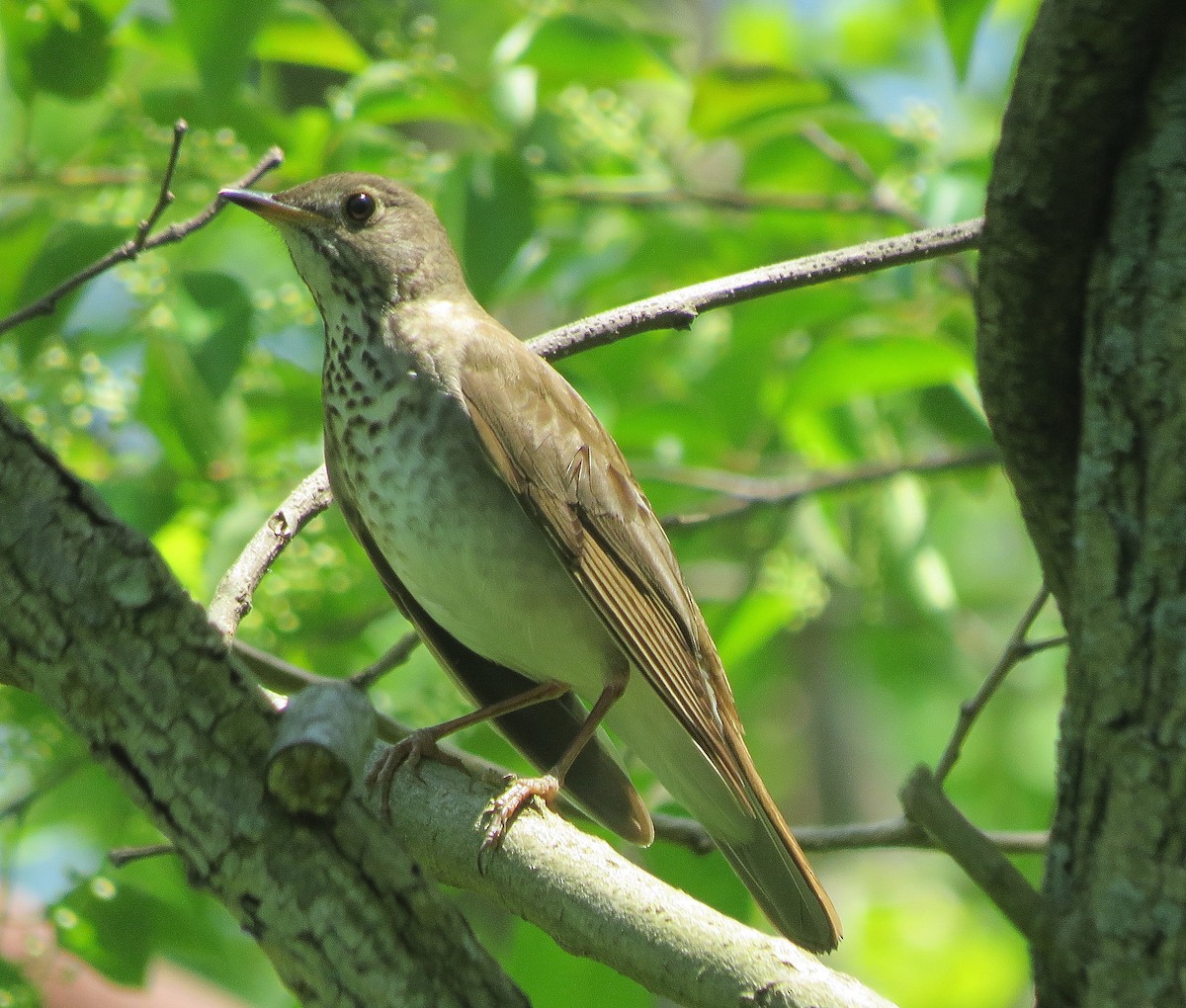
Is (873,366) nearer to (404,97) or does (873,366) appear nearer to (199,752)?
(404,97)

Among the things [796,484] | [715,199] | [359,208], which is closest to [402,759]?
[359,208]

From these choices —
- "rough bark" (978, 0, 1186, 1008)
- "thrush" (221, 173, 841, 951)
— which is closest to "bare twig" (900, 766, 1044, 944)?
"rough bark" (978, 0, 1186, 1008)

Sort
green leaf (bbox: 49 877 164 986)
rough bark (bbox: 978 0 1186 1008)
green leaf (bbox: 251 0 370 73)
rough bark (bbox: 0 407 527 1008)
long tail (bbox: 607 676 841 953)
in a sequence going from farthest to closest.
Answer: green leaf (bbox: 251 0 370 73)
long tail (bbox: 607 676 841 953)
green leaf (bbox: 49 877 164 986)
rough bark (bbox: 978 0 1186 1008)
rough bark (bbox: 0 407 527 1008)

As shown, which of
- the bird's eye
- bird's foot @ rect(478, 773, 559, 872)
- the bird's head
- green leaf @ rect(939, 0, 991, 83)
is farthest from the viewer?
the bird's eye

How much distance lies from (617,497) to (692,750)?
0.77 metres

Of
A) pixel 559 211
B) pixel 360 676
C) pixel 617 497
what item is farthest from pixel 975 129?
pixel 360 676

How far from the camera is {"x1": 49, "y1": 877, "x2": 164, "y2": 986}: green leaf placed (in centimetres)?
328

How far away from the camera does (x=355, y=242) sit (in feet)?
14.0

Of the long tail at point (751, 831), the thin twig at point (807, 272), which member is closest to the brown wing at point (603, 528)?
the long tail at point (751, 831)

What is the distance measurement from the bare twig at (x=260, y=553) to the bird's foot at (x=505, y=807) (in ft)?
2.01

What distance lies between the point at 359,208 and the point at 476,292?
0.52 m

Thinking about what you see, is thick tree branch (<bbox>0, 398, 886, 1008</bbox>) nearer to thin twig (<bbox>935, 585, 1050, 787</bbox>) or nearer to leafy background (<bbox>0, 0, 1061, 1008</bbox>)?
thin twig (<bbox>935, 585, 1050, 787</bbox>)

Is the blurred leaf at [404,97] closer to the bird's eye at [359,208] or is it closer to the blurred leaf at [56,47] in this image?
the bird's eye at [359,208]

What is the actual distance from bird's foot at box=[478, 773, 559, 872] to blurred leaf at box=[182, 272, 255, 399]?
1468 mm
